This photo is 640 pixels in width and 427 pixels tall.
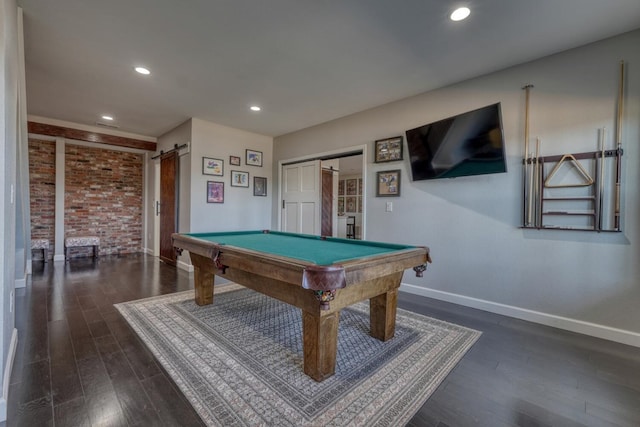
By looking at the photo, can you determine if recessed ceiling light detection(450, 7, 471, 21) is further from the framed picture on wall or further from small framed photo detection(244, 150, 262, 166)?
the framed picture on wall

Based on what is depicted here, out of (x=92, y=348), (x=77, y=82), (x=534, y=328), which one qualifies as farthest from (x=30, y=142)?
(x=534, y=328)

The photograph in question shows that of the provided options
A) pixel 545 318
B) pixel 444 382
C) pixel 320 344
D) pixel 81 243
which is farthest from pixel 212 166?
pixel 545 318

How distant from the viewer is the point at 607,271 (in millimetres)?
2350

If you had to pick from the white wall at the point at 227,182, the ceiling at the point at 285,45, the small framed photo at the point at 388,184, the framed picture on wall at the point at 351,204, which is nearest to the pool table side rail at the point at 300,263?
the small framed photo at the point at 388,184

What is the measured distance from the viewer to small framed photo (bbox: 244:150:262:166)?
518 centimetres

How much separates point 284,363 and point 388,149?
9.47ft

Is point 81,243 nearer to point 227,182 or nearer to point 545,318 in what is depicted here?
point 227,182

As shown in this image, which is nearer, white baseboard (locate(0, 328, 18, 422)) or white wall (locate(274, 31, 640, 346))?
white baseboard (locate(0, 328, 18, 422))

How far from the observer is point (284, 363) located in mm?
1899

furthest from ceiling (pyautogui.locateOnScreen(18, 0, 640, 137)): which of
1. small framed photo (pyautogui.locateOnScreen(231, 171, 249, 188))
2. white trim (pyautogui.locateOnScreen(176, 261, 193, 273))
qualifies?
white trim (pyautogui.locateOnScreen(176, 261, 193, 273))

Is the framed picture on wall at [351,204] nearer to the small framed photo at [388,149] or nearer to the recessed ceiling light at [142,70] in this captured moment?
the small framed photo at [388,149]

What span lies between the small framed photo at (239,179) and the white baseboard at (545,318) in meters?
3.45

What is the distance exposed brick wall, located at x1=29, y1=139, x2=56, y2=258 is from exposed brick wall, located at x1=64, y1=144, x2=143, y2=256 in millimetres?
215

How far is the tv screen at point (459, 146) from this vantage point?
8.98 ft
